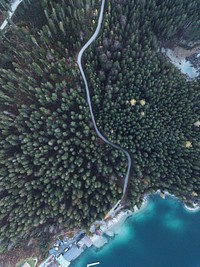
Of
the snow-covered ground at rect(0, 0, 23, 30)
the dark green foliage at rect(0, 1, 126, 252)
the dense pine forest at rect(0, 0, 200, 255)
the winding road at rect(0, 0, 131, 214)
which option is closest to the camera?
the dark green foliage at rect(0, 1, 126, 252)

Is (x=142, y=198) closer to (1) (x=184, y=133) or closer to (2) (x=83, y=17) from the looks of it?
(1) (x=184, y=133)

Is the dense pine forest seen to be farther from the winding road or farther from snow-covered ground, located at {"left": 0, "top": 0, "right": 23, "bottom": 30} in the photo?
snow-covered ground, located at {"left": 0, "top": 0, "right": 23, "bottom": 30}

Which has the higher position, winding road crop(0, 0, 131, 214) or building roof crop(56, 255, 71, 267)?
winding road crop(0, 0, 131, 214)

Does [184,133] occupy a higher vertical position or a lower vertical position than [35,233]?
higher

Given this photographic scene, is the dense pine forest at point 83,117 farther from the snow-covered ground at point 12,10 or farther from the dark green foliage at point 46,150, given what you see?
the snow-covered ground at point 12,10

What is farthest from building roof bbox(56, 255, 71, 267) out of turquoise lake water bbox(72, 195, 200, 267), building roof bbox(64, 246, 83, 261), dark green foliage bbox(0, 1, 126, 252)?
dark green foliage bbox(0, 1, 126, 252)

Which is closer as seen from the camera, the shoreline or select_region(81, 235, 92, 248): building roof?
select_region(81, 235, 92, 248): building roof

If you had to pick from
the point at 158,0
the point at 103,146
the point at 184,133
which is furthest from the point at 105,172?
the point at 158,0
